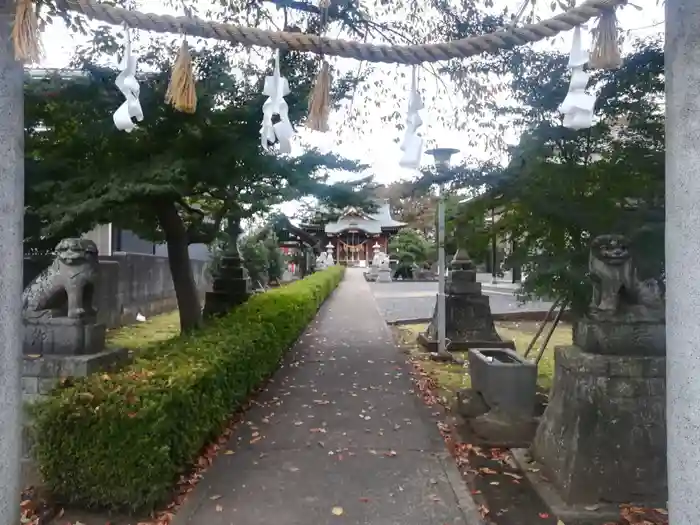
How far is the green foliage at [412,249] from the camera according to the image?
4097 cm

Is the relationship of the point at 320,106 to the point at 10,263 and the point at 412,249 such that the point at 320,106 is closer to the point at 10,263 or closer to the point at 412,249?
the point at 10,263

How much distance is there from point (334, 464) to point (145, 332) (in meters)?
9.48

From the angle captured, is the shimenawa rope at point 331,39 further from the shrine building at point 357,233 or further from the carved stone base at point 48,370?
the shrine building at point 357,233

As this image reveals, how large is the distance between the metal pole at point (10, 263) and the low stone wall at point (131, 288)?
7.97m

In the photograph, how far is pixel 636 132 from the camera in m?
5.33

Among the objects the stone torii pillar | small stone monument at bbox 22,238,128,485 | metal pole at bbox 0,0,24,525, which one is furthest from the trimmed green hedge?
the stone torii pillar

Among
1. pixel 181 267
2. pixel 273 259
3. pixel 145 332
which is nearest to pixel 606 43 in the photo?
pixel 181 267

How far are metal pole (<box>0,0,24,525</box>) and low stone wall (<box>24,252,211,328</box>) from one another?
26.2 ft

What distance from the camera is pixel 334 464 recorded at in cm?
465

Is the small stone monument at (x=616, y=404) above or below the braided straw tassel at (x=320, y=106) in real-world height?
below

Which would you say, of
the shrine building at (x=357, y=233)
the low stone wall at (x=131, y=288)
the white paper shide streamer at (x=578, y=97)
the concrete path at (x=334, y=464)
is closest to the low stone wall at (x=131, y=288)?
the low stone wall at (x=131, y=288)

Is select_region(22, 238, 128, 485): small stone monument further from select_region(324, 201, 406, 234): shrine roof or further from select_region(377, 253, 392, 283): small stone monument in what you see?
select_region(324, 201, 406, 234): shrine roof

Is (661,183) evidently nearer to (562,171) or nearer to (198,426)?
(562,171)

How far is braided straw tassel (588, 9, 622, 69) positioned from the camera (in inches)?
85.7
